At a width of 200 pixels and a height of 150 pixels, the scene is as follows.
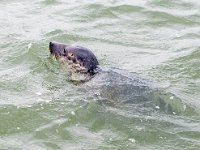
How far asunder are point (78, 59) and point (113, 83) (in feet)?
2.48

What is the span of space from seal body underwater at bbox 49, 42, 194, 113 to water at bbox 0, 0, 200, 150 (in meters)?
0.13

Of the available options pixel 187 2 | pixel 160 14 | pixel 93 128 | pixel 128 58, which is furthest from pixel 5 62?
pixel 187 2

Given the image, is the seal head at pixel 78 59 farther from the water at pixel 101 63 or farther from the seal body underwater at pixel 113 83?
the water at pixel 101 63

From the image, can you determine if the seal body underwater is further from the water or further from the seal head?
the water

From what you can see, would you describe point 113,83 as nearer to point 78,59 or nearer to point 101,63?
point 78,59

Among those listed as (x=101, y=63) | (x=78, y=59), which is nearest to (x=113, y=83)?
(x=78, y=59)

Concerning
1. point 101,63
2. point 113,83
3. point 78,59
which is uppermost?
point 78,59

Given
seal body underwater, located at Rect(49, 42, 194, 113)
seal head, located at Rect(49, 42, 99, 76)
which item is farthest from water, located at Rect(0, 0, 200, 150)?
seal head, located at Rect(49, 42, 99, 76)

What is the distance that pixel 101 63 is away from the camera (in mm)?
7965

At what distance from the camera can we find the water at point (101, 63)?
229 inches

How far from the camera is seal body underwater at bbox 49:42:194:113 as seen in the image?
20.8 ft

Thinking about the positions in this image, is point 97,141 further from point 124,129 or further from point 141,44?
point 141,44

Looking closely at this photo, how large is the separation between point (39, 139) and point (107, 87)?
1.28 metres

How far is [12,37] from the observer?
8852 mm
